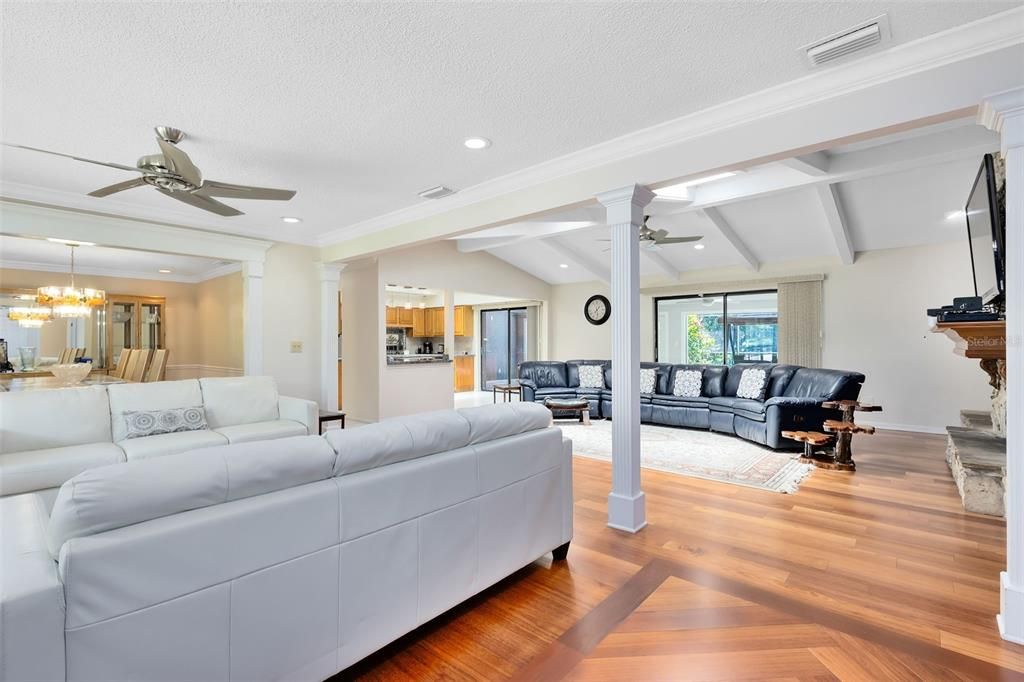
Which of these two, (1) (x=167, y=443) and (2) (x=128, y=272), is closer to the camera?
(1) (x=167, y=443)

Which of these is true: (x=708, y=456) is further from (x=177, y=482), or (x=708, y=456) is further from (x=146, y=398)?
(x=146, y=398)

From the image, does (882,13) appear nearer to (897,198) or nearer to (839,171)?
(839,171)

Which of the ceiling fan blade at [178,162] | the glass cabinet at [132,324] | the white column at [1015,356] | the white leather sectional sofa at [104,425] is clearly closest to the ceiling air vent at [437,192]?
the ceiling fan blade at [178,162]

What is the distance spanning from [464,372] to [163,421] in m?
7.72

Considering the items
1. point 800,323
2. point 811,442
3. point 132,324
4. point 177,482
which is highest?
point 132,324

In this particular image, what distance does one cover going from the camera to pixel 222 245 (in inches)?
205

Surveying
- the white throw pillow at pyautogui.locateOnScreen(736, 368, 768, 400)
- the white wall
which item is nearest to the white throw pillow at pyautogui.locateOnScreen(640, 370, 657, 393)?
the white throw pillow at pyautogui.locateOnScreen(736, 368, 768, 400)

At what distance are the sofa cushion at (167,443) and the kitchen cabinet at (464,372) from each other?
745cm

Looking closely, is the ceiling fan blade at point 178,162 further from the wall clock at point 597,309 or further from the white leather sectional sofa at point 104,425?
the wall clock at point 597,309

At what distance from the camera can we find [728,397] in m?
6.49

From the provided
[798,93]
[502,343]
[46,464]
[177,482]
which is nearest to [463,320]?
[502,343]

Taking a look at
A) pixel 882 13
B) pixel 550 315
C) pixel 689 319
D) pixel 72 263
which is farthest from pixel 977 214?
pixel 72 263

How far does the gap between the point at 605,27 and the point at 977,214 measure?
9.42ft

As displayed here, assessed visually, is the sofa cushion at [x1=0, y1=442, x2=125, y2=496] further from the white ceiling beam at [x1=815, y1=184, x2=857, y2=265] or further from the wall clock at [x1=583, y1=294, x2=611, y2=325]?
the wall clock at [x1=583, y1=294, x2=611, y2=325]
